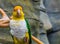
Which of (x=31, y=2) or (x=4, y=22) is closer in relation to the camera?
(x=4, y=22)

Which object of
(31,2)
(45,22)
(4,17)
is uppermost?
(4,17)

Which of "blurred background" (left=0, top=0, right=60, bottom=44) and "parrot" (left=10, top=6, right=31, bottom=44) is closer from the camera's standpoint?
"parrot" (left=10, top=6, right=31, bottom=44)

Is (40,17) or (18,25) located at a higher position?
(18,25)

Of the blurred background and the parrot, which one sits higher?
the parrot

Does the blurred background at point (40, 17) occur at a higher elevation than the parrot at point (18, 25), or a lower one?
lower

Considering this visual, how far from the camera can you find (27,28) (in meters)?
0.98

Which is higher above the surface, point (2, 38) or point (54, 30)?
point (2, 38)

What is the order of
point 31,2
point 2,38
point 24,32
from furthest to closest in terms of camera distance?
point 31,2 < point 2,38 < point 24,32

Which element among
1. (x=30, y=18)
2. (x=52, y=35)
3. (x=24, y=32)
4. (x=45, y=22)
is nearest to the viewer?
(x=24, y=32)

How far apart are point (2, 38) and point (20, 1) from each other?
472mm

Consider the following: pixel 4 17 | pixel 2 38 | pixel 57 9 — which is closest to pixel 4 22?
pixel 4 17

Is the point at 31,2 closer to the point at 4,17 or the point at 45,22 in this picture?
Answer: the point at 45,22

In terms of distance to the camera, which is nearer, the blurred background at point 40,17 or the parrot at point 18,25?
the parrot at point 18,25

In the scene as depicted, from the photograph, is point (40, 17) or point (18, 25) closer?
point (18, 25)
